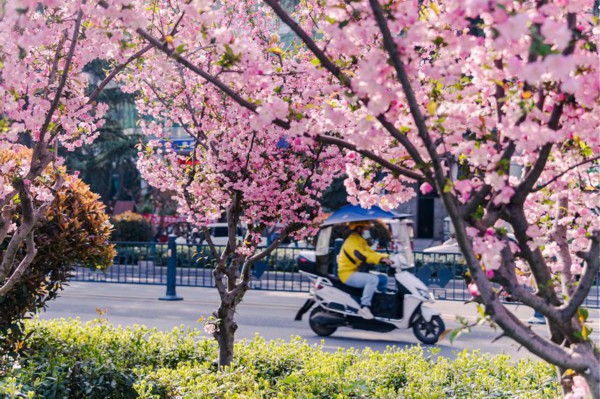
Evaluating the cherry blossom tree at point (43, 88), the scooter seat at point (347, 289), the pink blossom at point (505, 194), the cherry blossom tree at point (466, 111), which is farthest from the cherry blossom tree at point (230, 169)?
the scooter seat at point (347, 289)

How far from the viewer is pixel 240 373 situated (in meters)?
6.11

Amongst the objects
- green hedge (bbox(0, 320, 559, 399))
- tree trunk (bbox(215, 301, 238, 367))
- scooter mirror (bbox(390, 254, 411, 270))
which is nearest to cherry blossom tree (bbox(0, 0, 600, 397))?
green hedge (bbox(0, 320, 559, 399))

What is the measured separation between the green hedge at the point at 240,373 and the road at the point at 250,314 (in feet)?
13.4

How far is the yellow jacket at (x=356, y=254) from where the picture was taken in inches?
452

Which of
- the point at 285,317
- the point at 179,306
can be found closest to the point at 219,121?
the point at 285,317

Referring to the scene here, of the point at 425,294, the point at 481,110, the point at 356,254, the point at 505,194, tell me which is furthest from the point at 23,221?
the point at 425,294

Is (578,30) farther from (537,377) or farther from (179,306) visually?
(179,306)

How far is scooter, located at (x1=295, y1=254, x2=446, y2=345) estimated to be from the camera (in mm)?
11820

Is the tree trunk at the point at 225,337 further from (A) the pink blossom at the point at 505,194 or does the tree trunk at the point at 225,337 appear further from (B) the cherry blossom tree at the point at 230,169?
(A) the pink blossom at the point at 505,194

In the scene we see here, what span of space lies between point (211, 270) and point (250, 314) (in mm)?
5587

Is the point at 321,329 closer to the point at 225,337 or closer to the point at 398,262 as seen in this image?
the point at 398,262

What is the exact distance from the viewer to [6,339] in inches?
280

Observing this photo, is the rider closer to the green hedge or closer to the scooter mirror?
the scooter mirror

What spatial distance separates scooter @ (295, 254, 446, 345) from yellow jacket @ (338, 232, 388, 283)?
0.33 meters
